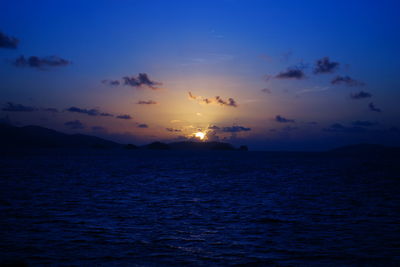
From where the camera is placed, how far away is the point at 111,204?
29.2 meters

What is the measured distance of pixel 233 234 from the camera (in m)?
19.2

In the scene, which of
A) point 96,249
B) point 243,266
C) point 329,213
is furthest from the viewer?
point 329,213

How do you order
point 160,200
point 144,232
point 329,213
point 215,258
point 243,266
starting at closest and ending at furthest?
point 243,266
point 215,258
point 144,232
point 329,213
point 160,200

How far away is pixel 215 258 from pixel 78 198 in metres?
21.6

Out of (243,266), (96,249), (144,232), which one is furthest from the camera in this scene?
(144,232)

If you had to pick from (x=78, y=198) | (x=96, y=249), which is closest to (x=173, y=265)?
(x=96, y=249)

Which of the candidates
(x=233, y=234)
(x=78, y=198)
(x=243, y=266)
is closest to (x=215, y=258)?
(x=243, y=266)

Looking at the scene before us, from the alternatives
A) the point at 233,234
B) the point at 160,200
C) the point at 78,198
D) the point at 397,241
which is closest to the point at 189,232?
the point at 233,234

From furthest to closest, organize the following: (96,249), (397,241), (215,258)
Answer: (397,241), (96,249), (215,258)

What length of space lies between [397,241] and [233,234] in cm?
872

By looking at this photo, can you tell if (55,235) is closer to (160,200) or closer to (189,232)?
(189,232)

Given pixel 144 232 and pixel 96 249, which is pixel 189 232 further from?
pixel 96 249

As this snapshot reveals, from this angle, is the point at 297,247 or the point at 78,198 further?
the point at 78,198

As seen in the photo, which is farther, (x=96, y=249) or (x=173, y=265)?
(x=96, y=249)
